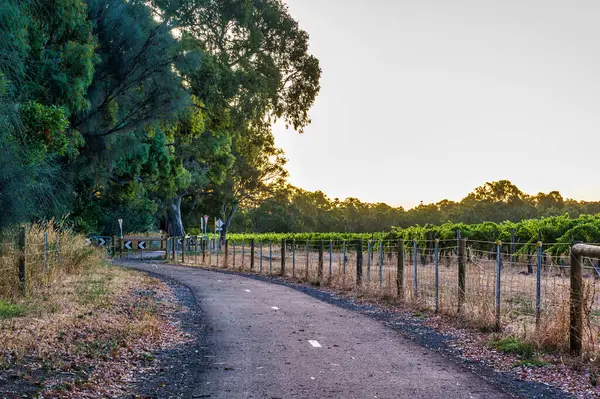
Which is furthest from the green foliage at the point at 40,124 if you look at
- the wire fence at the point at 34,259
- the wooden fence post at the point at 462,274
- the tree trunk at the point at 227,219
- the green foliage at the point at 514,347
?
the tree trunk at the point at 227,219

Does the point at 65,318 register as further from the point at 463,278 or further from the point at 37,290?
the point at 463,278

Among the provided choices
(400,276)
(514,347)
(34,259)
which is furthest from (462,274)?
(34,259)

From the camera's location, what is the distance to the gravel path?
6.86 meters

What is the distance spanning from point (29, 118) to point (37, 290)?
390 cm

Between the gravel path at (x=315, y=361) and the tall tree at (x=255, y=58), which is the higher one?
the tall tree at (x=255, y=58)

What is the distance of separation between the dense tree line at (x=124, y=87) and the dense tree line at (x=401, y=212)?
4935cm

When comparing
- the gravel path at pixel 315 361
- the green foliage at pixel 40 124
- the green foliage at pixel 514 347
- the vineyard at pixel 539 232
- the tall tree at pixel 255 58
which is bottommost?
the gravel path at pixel 315 361

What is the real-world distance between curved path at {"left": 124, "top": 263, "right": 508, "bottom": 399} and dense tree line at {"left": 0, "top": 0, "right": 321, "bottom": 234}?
14.7 ft

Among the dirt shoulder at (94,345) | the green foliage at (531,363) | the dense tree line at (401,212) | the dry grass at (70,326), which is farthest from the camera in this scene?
the dense tree line at (401,212)

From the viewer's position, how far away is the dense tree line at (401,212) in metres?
102

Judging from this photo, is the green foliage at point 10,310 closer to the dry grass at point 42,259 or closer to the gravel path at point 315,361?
the dry grass at point 42,259

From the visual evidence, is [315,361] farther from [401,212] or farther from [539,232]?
[401,212]

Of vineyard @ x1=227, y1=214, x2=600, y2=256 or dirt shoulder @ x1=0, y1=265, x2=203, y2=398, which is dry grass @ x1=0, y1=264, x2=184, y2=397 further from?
vineyard @ x1=227, y1=214, x2=600, y2=256

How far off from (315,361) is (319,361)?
0.17 ft
